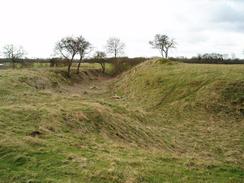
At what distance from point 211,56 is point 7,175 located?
58.0 m

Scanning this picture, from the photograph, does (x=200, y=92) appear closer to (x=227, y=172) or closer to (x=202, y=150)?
(x=202, y=150)

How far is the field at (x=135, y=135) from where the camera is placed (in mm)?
8836

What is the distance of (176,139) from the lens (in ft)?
56.1

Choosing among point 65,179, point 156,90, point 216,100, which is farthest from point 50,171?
point 156,90

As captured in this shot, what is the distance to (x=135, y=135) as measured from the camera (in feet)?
49.7

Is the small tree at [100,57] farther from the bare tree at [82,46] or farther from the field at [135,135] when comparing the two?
the field at [135,135]

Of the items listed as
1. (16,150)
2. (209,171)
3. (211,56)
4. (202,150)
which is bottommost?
(202,150)

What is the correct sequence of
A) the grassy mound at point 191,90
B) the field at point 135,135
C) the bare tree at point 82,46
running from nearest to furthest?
1. the field at point 135,135
2. the grassy mound at point 191,90
3. the bare tree at point 82,46

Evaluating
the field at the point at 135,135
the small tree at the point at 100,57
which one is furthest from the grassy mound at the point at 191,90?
the small tree at the point at 100,57

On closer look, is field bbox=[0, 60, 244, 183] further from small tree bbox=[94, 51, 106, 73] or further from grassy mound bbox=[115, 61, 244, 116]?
small tree bbox=[94, 51, 106, 73]

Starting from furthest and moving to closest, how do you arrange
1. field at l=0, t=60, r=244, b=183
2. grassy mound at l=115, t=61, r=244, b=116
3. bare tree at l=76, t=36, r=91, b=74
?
bare tree at l=76, t=36, r=91, b=74, grassy mound at l=115, t=61, r=244, b=116, field at l=0, t=60, r=244, b=183

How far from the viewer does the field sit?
8.84 meters

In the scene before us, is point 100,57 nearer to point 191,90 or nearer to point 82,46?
point 82,46

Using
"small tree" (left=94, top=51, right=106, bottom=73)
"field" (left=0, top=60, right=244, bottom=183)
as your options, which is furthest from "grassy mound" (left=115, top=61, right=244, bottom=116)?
"small tree" (left=94, top=51, right=106, bottom=73)
